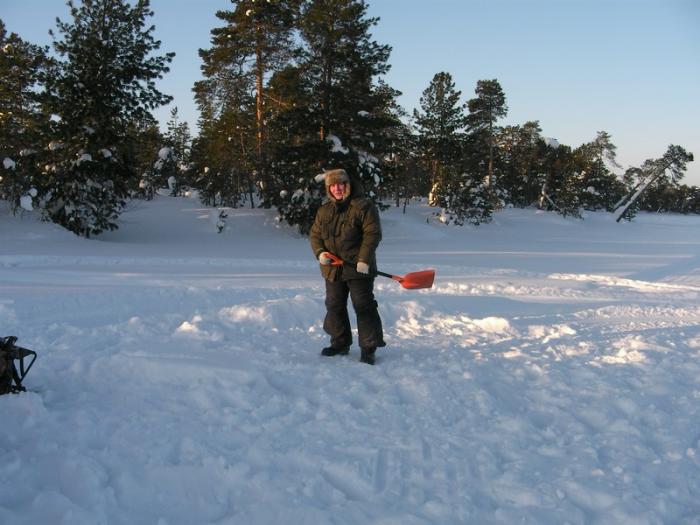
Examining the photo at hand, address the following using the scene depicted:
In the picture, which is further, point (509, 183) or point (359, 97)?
point (509, 183)

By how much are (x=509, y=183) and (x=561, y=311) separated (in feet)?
143

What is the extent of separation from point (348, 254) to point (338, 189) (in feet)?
2.07

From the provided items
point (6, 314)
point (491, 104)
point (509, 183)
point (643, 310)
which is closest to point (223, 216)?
point (6, 314)

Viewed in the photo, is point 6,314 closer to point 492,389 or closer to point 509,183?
point 492,389

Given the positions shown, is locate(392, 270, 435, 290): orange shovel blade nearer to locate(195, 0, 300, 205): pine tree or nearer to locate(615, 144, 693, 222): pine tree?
locate(195, 0, 300, 205): pine tree

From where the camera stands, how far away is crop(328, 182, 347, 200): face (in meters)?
4.64

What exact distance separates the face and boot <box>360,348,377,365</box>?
150 cm

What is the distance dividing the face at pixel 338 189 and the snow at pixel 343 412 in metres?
1.60

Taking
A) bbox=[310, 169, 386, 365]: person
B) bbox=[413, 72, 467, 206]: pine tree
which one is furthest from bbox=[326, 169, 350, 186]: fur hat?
bbox=[413, 72, 467, 206]: pine tree

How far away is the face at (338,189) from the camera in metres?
4.64

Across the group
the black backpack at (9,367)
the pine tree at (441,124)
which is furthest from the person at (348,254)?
the pine tree at (441,124)

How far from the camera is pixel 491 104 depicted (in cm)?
3512

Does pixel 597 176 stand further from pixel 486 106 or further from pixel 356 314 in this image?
pixel 356 314

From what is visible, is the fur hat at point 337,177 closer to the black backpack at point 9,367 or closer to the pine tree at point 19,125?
the black backpack at point 9,367
